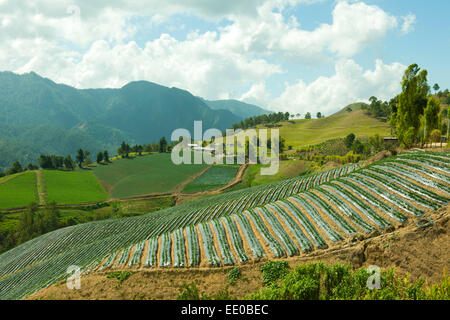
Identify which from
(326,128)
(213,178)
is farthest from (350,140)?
(326,128)

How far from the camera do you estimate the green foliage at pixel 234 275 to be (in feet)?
48.2

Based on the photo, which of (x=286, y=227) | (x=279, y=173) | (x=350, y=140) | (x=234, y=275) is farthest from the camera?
(x=350, y=140)

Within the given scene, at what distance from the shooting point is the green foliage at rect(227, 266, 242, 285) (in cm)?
1469

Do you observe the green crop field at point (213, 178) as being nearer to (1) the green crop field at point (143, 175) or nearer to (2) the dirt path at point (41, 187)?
(1) the green crop field at point (143, 175)

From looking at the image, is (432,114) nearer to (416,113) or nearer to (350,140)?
(416,113)

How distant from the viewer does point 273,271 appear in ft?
48.5

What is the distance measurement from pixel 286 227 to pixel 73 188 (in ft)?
Result: 277

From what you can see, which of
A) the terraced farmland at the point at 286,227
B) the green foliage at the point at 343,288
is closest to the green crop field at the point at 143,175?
the terraced farmland at the point at 286,227

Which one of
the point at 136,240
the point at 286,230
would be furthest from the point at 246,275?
the point at 136,240

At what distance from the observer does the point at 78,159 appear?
406 ft

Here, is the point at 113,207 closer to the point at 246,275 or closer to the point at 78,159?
the point at 246,275

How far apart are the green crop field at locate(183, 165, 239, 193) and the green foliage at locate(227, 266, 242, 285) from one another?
5985 centimetres

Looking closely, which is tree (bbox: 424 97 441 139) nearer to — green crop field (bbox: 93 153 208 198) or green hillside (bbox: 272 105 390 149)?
green crop field (bbox: 93 153 208 198)
